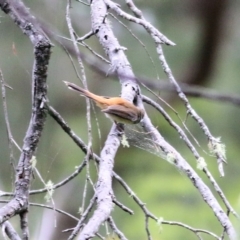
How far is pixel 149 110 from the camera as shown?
185 centimetres

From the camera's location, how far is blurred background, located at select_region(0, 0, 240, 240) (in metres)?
2.32

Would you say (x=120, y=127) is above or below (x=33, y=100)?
above

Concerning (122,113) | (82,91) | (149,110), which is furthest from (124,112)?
(149,110)

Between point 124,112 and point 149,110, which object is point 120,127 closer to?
point 124,112

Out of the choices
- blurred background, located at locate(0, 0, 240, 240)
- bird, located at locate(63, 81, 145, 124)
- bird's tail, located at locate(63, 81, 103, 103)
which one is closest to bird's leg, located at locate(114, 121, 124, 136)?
bird, located at locate(63, 81, 145, 124)

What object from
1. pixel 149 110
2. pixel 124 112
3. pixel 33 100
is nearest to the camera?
pixel 33 100

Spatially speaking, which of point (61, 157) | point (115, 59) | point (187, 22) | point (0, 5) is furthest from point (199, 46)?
point (0, 5)

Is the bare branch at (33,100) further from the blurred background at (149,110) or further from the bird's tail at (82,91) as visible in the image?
the blurred background at (149,110)

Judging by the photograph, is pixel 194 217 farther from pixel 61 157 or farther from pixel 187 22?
pixel 187 22

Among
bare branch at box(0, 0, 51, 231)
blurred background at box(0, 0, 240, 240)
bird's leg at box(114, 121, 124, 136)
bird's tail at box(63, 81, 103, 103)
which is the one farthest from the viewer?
blurred background at box(0, 0, 240, 240)

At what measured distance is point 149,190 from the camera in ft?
9.50

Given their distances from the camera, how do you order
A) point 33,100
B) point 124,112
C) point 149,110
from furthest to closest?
point 149,110 → point 124,112 → point 33,100

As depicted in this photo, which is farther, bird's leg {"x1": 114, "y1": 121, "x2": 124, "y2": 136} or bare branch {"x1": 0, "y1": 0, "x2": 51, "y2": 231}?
bird's leg {"x1": 114, "y1": 121, "x2": 124, "y2": 136}

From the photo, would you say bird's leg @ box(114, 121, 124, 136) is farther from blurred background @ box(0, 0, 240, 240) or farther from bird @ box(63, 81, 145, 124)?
blurred background @ box(0, 0, 240, 240)
